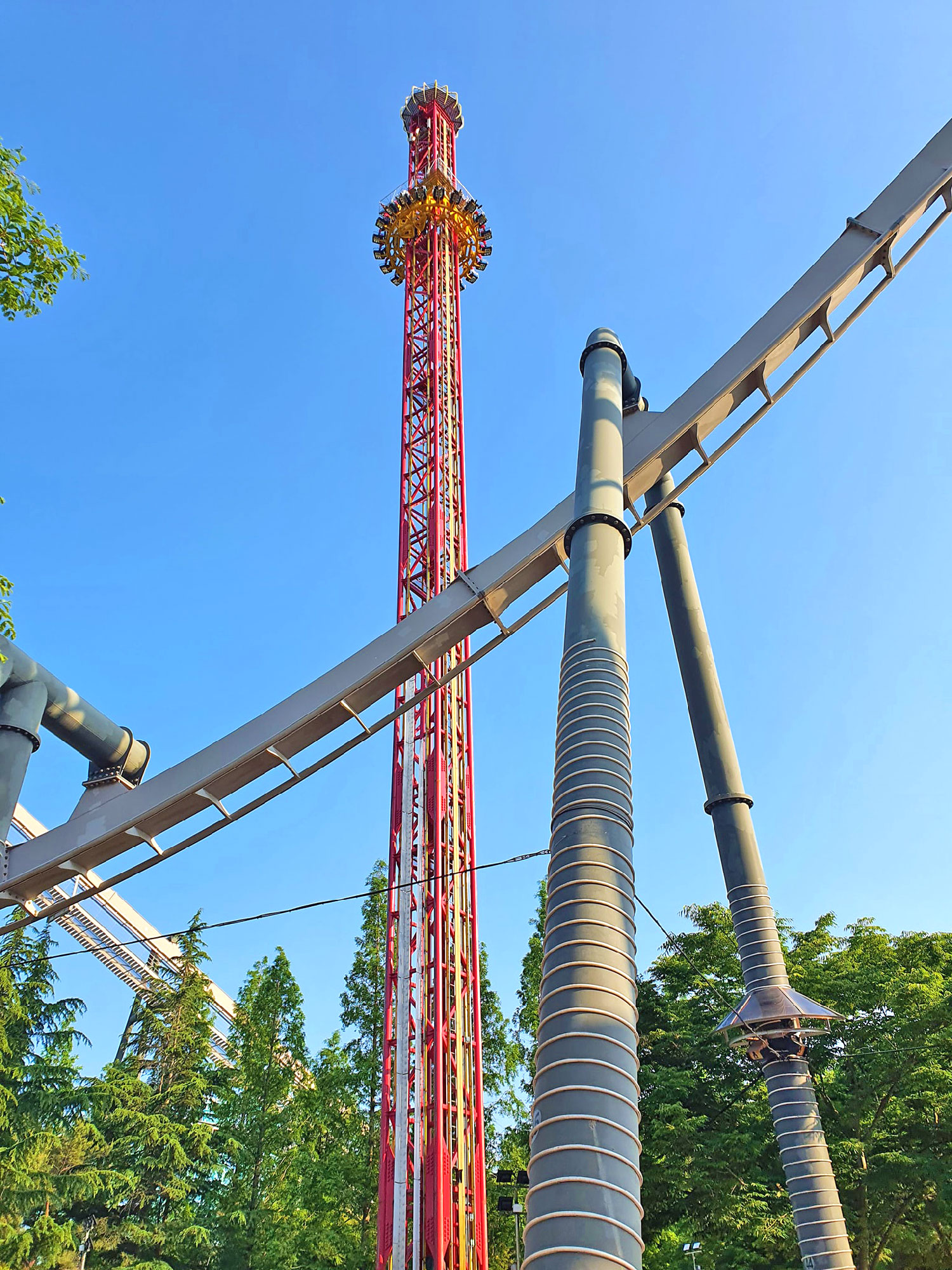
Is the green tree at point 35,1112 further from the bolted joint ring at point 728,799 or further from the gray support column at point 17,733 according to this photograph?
the bolted joint ring at point 728,799

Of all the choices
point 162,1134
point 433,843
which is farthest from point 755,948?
point 162,1134

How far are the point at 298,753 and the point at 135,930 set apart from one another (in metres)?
33.0

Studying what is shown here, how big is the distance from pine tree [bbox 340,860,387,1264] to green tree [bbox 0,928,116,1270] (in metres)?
6.90

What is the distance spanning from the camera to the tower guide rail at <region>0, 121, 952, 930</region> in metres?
9.00

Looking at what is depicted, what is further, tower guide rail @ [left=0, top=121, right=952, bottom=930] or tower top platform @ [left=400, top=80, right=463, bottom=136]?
tower top platform @ [left=400, top=80, right=463, bottom=136]

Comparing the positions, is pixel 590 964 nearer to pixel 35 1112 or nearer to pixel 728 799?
pixel 728 799

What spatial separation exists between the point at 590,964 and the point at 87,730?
32.3 feet

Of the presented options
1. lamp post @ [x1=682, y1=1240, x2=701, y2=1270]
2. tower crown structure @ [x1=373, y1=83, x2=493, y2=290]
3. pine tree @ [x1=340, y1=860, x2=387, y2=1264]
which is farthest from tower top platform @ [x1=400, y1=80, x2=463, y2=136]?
lamp post @ [x1=682, y1=1240, x2=701, y2=1270]

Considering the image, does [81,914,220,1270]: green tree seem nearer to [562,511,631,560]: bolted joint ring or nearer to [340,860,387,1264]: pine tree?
[340,860,387,1264]: pine tree

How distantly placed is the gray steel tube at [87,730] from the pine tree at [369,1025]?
13.6m

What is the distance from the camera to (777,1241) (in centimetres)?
2217

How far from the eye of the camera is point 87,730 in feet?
41.2

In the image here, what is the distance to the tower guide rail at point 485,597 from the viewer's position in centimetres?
900

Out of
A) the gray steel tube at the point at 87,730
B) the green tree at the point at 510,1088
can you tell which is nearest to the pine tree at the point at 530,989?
the green tree at the point at 510,1088
